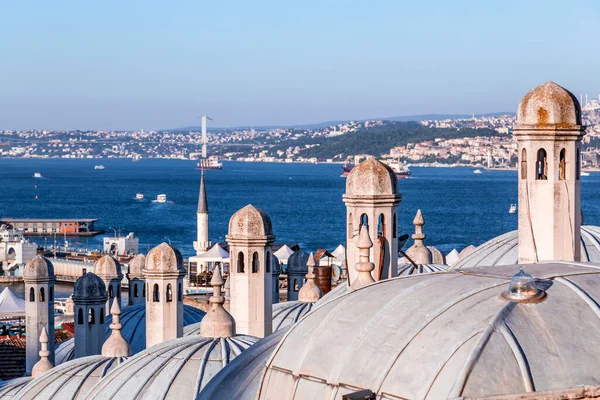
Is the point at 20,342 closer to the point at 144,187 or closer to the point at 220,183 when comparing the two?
the point at 144,187

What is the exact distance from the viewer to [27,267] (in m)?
21.3

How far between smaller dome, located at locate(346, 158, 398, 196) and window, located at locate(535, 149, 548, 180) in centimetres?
134

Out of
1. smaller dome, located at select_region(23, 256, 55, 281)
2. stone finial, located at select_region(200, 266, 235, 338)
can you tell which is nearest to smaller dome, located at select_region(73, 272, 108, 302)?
smaller dome, located at select_region(23, 256, 55, 281)

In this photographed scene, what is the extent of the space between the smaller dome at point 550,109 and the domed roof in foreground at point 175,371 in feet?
13.5

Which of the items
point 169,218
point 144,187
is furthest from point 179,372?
point 144,187

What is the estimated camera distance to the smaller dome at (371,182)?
989 cm

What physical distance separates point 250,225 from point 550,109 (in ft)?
18.1

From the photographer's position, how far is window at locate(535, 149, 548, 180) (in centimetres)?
902

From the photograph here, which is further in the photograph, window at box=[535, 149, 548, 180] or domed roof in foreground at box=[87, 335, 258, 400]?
domed roof in foreground at box=[87, 335, 258, 400]

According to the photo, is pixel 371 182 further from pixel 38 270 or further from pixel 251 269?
pixel 38 270

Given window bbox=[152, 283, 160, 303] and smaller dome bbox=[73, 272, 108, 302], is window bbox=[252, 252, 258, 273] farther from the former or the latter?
smaller dome bbox=[73, 272, 108, 302]

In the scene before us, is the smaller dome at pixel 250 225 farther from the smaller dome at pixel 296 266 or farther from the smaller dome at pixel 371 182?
the smaller dome at pixel 296 266

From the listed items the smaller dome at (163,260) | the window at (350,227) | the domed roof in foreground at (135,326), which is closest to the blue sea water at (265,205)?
the domed roof in foreground at (135,326)

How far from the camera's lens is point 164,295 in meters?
16.1
